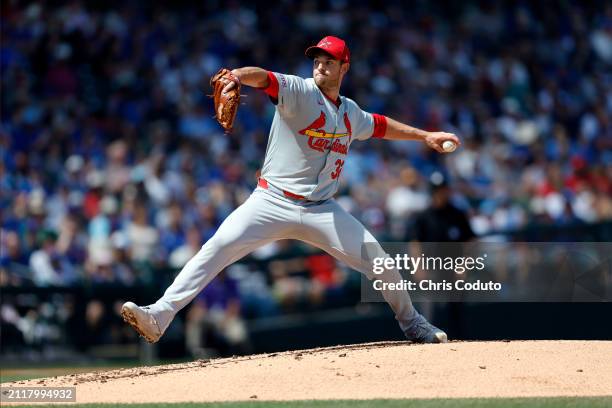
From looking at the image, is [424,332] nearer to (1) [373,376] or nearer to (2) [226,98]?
(1) [373,376]

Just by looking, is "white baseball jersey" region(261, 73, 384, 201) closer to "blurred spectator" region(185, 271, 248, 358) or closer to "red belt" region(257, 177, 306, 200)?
"red belt" region(257, 177, 306, 200)

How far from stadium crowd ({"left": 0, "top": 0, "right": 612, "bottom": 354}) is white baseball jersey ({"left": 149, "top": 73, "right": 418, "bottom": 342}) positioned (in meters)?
4.10

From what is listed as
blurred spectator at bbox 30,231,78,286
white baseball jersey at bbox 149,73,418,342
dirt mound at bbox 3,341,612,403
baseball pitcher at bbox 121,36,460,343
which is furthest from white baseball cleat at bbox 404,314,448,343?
blurred spectator at bbox 30,231,78,286

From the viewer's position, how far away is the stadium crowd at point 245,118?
12266 mm

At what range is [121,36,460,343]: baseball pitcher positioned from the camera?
6.68 m

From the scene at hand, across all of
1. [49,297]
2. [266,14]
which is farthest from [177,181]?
[266,14]

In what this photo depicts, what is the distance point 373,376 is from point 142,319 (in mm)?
1383

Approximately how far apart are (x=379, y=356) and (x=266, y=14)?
10878mm

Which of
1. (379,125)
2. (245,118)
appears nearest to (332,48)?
(379,125)

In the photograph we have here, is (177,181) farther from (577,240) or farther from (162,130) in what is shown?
(577,240)

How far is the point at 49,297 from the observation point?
37.2ft

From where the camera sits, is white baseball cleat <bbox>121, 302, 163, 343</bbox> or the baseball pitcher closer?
white baseball cleat <bbox>121, 302, 163, 343</bbox>

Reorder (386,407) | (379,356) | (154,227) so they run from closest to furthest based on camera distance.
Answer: (386,407) < (379,356) < (154,227)

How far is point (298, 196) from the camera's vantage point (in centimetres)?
685
